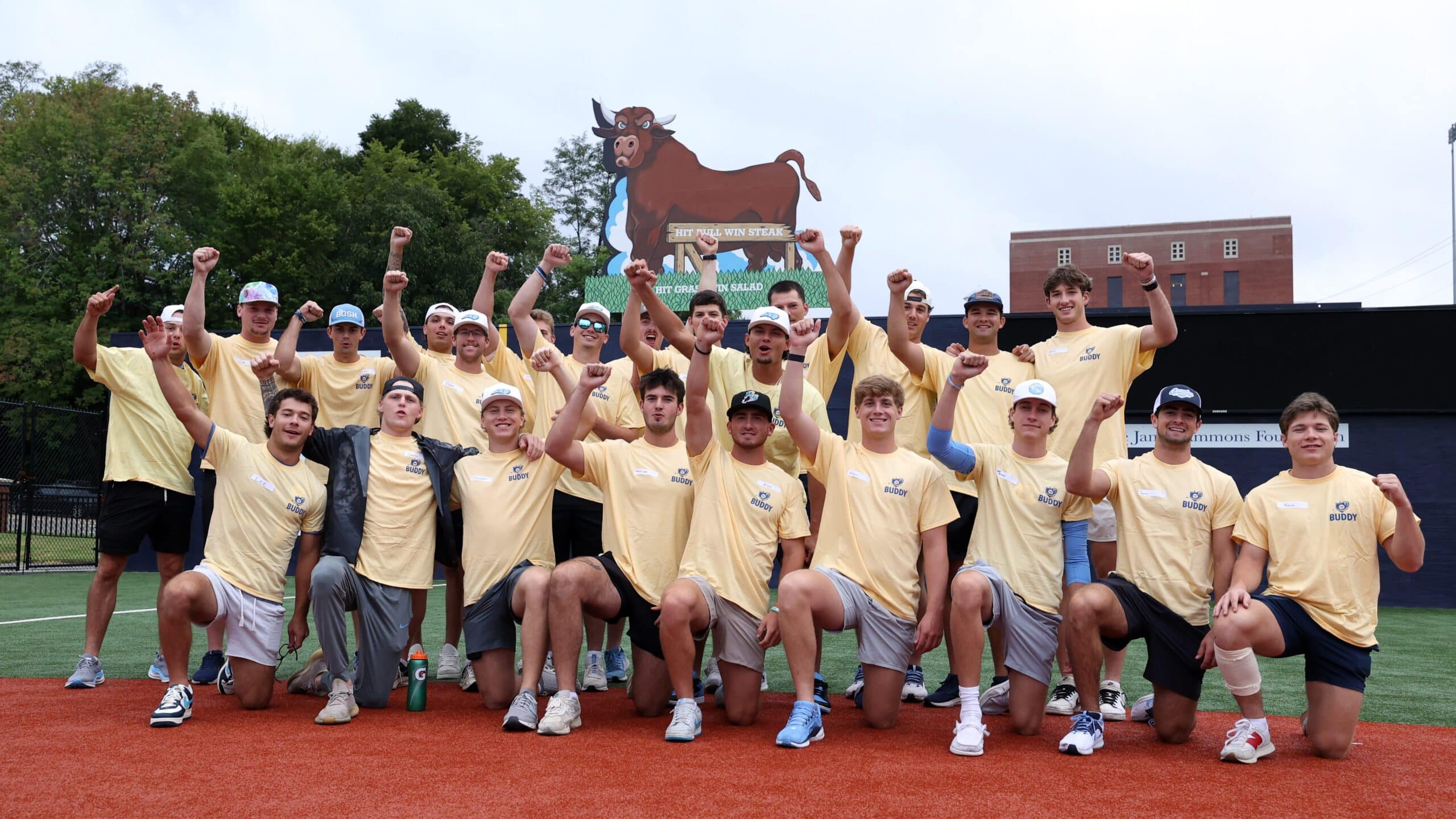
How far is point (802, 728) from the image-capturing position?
4.85 metres

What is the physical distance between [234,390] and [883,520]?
407cm

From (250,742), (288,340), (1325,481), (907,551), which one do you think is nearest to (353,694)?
(250,742)

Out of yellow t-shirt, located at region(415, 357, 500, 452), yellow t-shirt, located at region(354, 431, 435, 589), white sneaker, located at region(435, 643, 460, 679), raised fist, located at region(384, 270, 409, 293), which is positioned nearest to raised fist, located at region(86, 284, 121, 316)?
raised fist, located at region(384, 270, 409, 293)

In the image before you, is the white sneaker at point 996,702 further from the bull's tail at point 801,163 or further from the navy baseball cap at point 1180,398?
the bull's tail at point 801,163

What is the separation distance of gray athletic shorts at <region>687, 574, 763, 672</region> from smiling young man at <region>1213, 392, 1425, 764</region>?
2.16m

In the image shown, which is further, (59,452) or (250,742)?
(59,452)

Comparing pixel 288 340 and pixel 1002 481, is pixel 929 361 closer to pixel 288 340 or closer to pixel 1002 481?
pixel 1002 481

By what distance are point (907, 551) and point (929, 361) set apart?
1.49m

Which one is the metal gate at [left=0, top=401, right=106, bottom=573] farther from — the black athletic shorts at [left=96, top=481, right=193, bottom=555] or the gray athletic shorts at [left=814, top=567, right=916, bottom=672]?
the gray athletic shorts at [left=814, top=567, right=916, bottom=672]

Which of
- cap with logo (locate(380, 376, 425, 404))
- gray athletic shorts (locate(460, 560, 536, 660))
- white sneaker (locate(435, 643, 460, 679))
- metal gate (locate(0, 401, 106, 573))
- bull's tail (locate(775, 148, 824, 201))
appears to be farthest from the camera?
bull's tail (locate(775, 148, 824, 201))

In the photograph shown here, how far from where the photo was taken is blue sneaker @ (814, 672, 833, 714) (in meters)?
5.77

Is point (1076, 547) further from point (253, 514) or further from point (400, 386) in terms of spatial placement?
point (253, 514)

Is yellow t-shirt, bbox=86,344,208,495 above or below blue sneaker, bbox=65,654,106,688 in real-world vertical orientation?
above

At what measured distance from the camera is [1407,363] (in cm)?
1170
